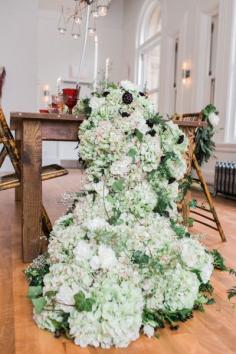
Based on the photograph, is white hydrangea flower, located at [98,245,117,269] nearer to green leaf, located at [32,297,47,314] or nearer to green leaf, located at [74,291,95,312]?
green leaf, located at [74,291,95,312]

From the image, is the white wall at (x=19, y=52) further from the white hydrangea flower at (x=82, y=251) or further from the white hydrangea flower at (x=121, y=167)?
the white hydrangea flower at (x=82, y=251)

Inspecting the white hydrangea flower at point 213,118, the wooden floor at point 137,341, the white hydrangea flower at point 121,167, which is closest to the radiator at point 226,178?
the white hydrangea flower at point 213,118

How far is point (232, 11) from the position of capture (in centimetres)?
538

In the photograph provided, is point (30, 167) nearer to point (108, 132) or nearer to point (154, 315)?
point (108, 132)

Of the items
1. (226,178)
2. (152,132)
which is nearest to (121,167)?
(152,132)

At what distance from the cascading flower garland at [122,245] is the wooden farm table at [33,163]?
0.25 meters

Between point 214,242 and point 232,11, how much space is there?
410 cm

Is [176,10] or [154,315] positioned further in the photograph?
[176,10]

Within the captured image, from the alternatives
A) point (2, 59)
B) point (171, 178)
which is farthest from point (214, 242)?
point (2, 59)

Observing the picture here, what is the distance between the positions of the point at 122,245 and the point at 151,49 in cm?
822

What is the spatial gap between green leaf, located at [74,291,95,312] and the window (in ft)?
24.8

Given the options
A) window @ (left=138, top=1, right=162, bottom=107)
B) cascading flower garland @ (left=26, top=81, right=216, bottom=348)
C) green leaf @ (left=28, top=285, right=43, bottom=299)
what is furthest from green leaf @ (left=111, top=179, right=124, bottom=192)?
window @ (left=138, top=1, right=162, bottom=107)

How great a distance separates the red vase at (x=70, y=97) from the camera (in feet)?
7.69

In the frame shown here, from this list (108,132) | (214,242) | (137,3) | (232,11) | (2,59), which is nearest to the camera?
(108,132)
